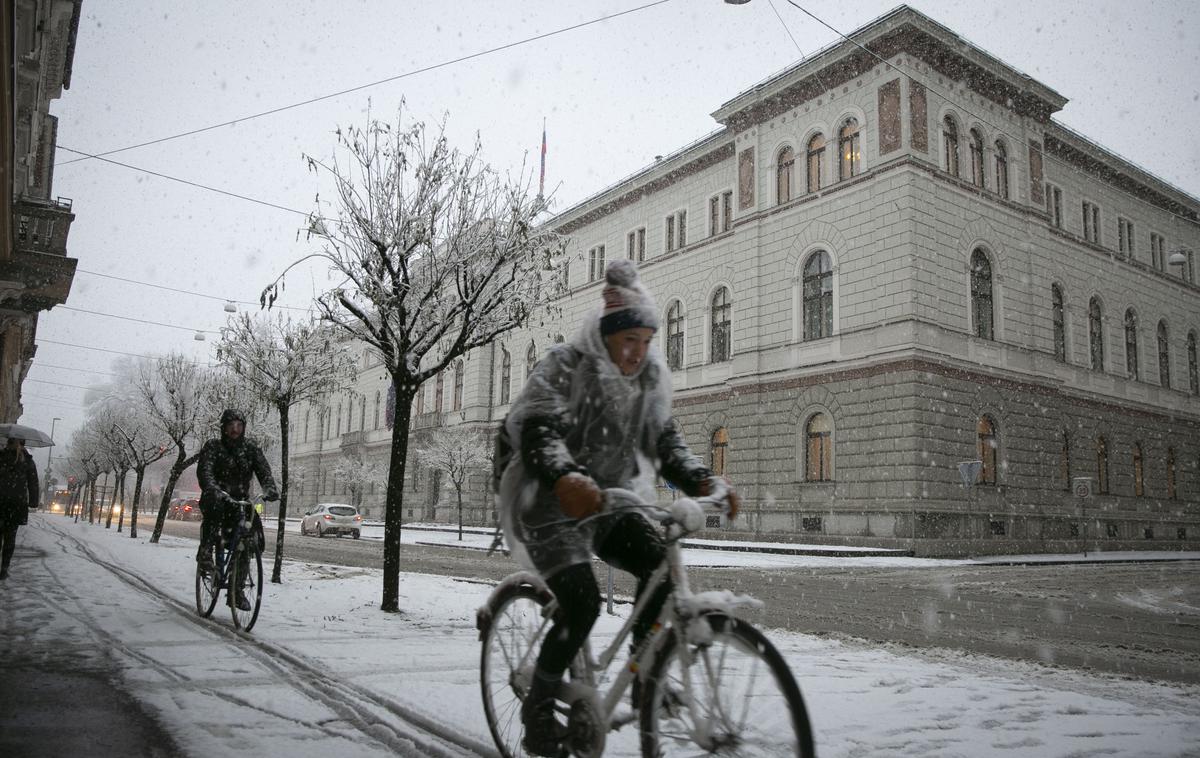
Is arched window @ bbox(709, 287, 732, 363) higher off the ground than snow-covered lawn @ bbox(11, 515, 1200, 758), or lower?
higher

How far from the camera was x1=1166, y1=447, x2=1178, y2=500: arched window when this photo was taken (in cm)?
3350

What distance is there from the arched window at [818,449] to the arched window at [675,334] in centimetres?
779

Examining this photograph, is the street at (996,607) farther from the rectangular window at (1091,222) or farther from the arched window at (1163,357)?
the arched window at (1163,357)

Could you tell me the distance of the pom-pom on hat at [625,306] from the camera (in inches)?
124

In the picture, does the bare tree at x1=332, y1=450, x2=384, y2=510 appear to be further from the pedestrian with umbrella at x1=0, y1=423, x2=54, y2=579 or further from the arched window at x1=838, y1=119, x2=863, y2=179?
the pedestrian with umbrella at x1=0, y1=423, x2=54, y2=579

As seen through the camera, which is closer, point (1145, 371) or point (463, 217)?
point (463, 217)

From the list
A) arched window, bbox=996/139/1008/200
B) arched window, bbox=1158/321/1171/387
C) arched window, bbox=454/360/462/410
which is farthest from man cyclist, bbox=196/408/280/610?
arched window, bbox=454/360/462/410

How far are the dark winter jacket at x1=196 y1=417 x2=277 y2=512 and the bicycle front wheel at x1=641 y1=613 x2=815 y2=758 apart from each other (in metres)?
5.46

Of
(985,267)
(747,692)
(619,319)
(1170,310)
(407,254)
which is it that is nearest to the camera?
(747,692)

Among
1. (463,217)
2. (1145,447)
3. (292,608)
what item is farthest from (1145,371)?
(292,608)

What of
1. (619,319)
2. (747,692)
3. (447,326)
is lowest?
(747,692)

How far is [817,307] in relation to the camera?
27281 millimetres

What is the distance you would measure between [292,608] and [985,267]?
24.9 meters

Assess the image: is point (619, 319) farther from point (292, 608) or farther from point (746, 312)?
point (746, 312)
